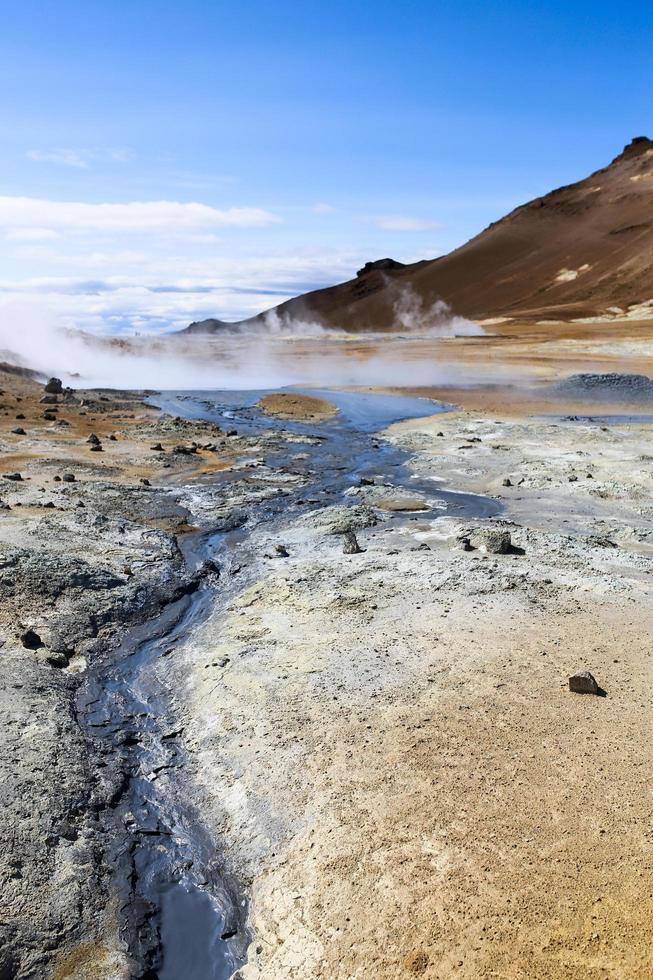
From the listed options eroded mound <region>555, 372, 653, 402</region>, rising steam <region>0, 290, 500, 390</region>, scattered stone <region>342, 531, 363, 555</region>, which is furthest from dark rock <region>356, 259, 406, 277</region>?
scattered stone <region>342, 531, 363, 555</region>

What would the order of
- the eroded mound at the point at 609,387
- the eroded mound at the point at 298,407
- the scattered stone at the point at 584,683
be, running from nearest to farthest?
1. the scattered stone at the point at 584,683
2. the eroded mound at the point at 298,407
3. the eroded mound at the point at 609,387

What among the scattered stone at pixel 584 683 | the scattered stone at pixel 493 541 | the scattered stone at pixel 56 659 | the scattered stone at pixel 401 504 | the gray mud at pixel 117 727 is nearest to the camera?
the gray mud at pixel 117 727

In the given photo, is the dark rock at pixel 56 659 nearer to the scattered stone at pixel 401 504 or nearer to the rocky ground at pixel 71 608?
the rocky ground at pixel 71 608

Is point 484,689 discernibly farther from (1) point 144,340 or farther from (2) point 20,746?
(1) point 144,340

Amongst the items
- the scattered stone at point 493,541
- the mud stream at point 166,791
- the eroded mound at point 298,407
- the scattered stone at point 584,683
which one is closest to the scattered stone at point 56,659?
the mud stream at point 166,791

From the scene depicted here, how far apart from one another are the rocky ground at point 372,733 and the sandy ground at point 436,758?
0.05 feet

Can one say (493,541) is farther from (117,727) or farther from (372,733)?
(117,727)

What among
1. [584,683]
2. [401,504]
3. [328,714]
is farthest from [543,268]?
[328,714]

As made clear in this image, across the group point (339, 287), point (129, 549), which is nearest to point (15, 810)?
point (129, 549)

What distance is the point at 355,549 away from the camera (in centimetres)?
993

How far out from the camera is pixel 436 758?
18.2 ft

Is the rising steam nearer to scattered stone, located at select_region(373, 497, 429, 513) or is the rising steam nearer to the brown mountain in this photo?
the brown mountain

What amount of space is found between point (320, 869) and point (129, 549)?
20.4 ft

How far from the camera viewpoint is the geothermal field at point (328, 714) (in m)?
4.32
